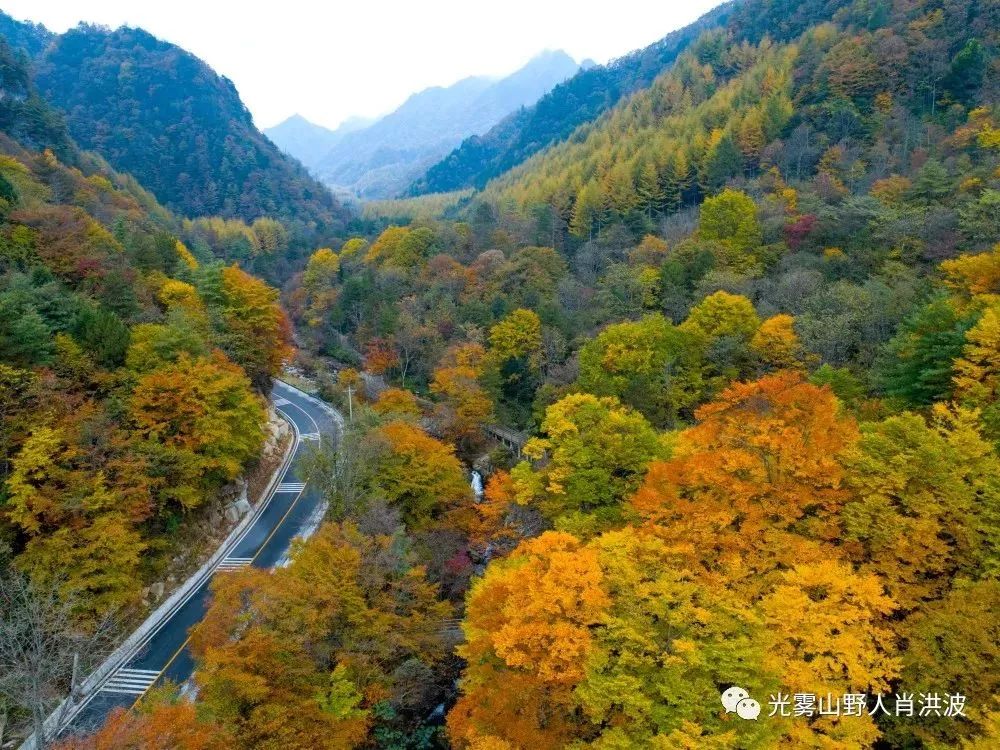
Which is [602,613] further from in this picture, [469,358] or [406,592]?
[469,358]

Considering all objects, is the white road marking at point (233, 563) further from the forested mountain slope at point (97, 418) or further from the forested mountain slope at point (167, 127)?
the forested mountain slope at point (167, 127)

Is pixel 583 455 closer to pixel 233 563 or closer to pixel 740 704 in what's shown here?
pixel 740 704

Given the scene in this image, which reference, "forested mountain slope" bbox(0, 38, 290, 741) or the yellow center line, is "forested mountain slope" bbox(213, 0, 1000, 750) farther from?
"forested mountain slope" bbox(0, 38, 290, 741)

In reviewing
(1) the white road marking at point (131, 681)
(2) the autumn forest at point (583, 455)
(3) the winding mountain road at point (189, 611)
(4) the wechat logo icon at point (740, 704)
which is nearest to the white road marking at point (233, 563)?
(3) the winding mountain road at point (189, 611)

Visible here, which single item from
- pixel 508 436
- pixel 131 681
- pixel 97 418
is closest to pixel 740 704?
pixel 131 681

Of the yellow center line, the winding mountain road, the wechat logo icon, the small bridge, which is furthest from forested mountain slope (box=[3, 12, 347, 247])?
the wechat logo icon
